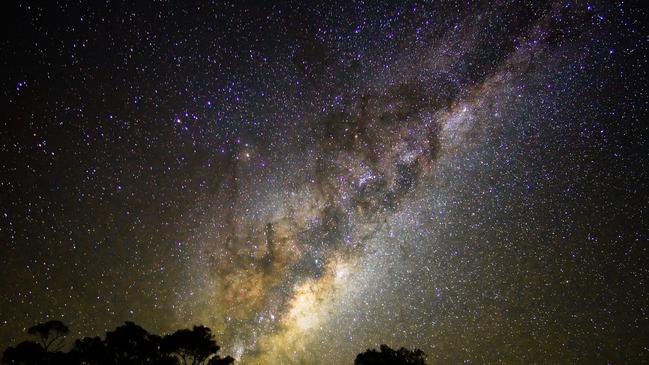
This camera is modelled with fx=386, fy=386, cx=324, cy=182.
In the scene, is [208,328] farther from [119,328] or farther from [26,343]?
[26,343]

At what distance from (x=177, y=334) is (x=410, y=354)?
1068 cm

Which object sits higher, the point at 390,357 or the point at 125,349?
the point at 125,349

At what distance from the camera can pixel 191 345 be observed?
15.8 metres

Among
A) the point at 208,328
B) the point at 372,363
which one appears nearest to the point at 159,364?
the point at 208,328

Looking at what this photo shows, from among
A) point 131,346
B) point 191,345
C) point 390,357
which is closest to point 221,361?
point 191,345

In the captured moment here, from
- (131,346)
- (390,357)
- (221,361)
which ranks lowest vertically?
(390,357)

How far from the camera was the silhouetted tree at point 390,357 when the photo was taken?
1784 cm

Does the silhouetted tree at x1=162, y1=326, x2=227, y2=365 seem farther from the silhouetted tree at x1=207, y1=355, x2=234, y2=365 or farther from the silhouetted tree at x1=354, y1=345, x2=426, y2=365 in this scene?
the silhouetted tree at x1=354, y1=345, x2=426, y2=365

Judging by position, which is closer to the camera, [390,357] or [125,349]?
[125,349]

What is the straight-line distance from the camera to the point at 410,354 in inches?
727

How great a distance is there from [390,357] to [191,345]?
29.4 feet

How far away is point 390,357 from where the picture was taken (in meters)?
18.0

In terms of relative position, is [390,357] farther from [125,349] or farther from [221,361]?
[125,349]

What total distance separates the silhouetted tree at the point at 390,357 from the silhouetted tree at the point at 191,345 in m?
6.78
